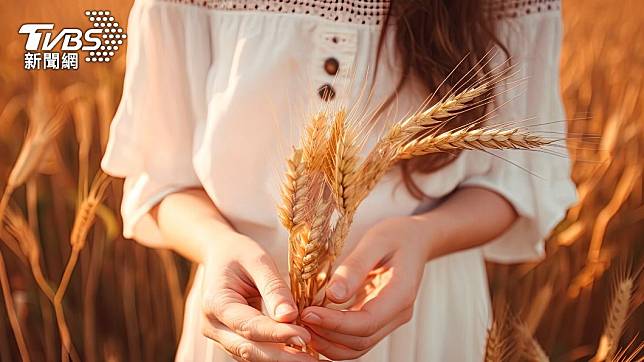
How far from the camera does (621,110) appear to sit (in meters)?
1.29

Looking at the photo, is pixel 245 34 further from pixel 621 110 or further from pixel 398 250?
pixel 621 110

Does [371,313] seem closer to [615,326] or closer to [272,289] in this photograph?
[272,289]

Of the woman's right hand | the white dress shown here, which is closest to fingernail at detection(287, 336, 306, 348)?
the woman's right hand

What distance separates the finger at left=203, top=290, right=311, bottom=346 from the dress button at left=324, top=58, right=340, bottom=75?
258 millimetres

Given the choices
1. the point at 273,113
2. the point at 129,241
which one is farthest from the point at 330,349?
the point at 129,241

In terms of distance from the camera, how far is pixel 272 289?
20.9 inches

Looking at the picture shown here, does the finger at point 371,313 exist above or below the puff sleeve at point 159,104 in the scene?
below

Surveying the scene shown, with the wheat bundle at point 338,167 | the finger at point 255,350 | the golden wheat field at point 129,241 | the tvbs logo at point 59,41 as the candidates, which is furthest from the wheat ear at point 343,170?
the golden wheat field at point 129,241

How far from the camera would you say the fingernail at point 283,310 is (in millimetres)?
501

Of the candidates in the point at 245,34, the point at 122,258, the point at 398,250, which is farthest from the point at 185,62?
the point at 122,258

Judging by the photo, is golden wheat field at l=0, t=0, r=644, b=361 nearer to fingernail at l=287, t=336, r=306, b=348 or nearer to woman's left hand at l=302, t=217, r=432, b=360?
woman's left hand at l=302, t=217, r=432, b=360

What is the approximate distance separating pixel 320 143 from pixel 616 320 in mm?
361

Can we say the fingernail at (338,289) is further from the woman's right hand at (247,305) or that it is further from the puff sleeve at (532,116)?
the puff sleeve at (532,116)

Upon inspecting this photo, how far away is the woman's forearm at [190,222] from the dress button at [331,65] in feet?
0.55
